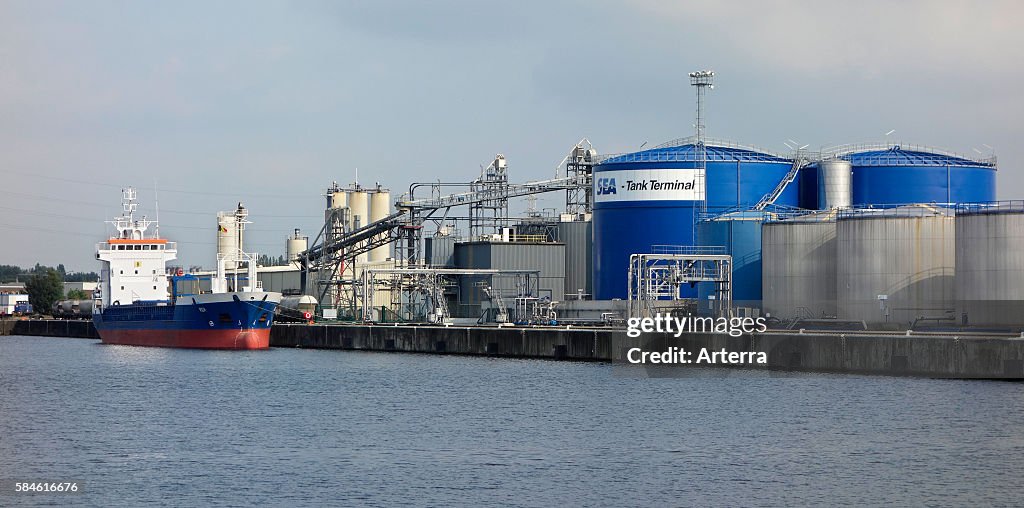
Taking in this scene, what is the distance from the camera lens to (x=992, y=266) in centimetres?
6384

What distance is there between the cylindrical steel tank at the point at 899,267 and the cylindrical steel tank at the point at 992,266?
12.1ft

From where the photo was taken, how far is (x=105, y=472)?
3741 cm

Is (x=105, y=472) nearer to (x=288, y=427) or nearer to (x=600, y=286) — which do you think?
(x=288, y=427)

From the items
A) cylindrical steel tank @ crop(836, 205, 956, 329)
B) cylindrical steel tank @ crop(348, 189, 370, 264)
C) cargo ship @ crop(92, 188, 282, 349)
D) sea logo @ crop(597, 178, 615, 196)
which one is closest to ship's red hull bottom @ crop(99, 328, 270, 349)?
cargo ship @ crop(92, 188, 282, 349)

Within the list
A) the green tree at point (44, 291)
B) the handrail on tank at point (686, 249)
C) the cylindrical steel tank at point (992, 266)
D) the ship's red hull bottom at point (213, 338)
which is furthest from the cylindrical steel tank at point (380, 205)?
the cylindrical steel tank at point (992, 266)

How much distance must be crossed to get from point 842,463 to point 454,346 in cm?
4466

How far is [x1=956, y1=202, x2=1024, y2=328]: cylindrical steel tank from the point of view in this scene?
208 ft

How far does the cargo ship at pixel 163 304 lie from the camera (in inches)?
3450

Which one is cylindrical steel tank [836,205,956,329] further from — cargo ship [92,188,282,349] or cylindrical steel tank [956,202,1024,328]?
cargo ship [92,188,282,349]

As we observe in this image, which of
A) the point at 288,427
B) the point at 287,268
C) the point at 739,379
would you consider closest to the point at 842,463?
the point at 288,427

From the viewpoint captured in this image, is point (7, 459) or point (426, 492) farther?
point (7, 459)

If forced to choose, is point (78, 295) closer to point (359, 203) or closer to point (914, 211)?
point (359, 203)

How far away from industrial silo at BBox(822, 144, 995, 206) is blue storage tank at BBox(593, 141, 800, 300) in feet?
15.6

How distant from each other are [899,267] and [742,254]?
42.4ft
